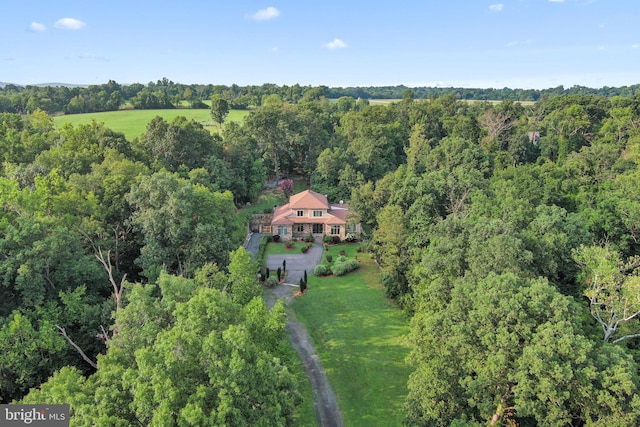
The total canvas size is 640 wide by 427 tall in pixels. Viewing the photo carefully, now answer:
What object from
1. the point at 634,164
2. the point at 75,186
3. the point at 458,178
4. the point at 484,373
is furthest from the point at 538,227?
the point at 75,186

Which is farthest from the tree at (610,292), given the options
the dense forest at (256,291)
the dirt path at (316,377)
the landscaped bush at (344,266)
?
the landscaped bush at (344,266)

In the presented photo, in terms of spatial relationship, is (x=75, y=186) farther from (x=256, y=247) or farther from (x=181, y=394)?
(x=181, y=394)

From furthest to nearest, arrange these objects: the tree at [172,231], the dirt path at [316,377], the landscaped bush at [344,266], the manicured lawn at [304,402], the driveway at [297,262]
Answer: the driveway at [297,262] < the landscaped bush at [344,266] < the tree at [172,231] < the dirt path at [316,377] < the manicured lawn at [304,402]

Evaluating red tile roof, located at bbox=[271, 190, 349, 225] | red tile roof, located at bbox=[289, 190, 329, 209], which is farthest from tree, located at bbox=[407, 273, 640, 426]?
red tile roof, located at bbox=[289, 190, 329, 209]

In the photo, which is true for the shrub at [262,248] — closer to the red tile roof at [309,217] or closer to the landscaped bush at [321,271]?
the red tile roof at [309,217]

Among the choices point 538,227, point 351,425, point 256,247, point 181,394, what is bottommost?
point 351,425

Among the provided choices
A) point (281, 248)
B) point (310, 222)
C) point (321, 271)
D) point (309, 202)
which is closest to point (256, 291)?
point (321, 271)

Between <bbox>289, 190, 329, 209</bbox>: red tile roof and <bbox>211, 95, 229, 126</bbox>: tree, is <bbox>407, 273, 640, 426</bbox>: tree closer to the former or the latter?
<bbox>289, 190, 329, 209</bbox>: red tile roof
